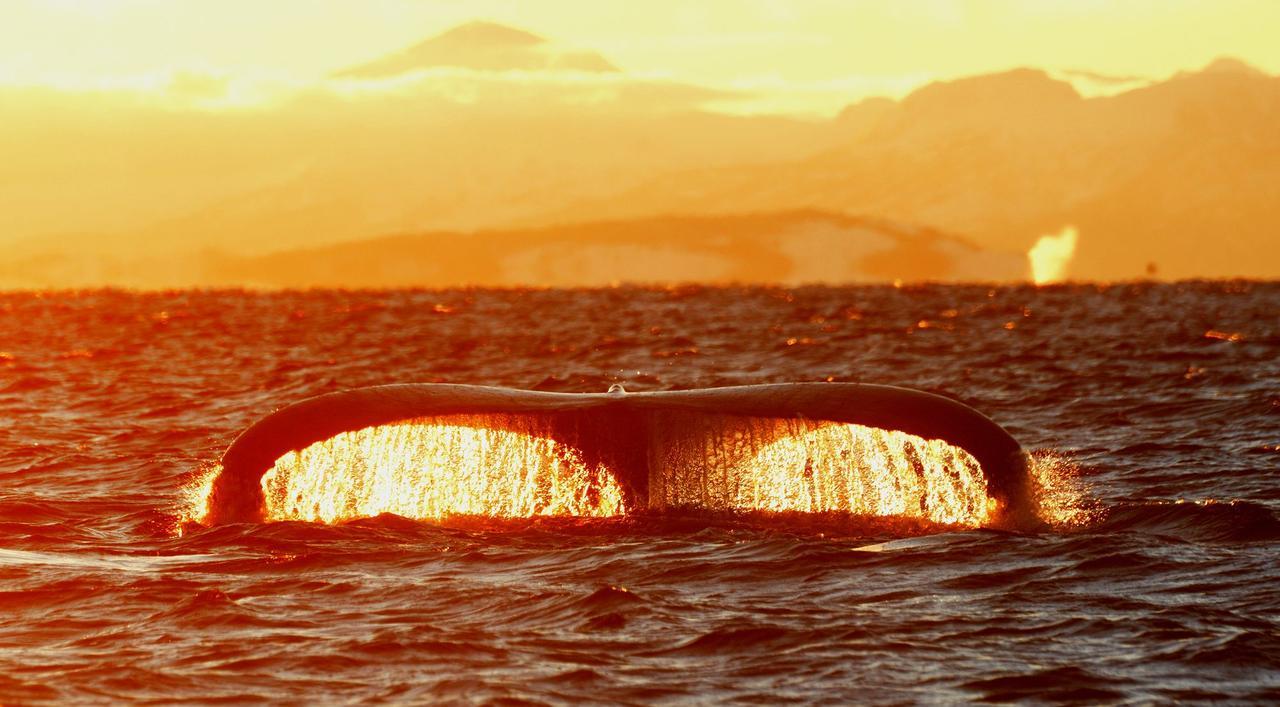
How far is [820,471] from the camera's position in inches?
627

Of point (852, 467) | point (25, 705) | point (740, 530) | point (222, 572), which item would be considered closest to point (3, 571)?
point (222, 572)

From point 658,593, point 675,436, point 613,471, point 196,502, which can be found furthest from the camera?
point 196,502

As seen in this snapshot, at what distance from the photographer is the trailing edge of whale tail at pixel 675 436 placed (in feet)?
47.9

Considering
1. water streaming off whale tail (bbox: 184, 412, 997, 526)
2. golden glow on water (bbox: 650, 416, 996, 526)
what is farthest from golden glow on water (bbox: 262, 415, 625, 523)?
golden glow on water (bbox: 650, 416, 996, 526)

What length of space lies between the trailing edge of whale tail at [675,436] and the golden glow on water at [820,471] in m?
0.02

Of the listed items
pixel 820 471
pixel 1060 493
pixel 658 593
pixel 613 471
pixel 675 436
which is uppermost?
pixel 675 436

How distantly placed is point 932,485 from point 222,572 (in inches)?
231

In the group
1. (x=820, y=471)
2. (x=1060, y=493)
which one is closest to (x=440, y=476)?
(x=820, y=471)

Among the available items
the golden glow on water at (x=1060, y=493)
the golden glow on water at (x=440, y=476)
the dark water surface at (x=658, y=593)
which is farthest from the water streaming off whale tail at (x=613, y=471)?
the golden glow on water at (x=1060, y=493)

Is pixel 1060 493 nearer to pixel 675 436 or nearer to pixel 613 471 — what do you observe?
pixel 675 436

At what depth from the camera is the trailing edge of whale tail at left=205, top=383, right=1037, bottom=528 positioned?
47.9ft

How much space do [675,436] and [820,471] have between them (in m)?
1.69

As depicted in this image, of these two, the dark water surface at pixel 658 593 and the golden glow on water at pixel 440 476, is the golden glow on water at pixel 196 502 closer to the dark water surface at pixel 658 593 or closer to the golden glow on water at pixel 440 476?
the dark water surface at pixel 658 593

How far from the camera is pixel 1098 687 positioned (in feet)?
33.3
